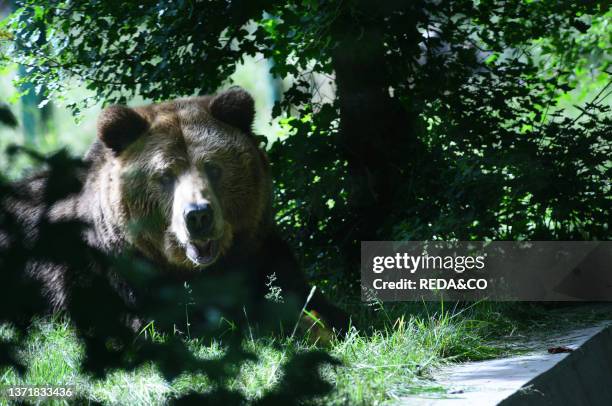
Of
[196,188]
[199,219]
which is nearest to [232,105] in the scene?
[196,188]

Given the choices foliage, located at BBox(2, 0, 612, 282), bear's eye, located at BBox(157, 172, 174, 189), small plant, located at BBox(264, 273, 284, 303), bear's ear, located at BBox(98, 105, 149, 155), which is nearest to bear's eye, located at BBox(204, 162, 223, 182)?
bear's eye, located at BBox(157, 172, 174, 189)

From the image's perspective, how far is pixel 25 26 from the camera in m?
5.91

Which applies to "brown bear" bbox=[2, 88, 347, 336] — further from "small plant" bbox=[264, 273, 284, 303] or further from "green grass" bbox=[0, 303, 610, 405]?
"green grass" bbox=[0, 303, 610, 405]

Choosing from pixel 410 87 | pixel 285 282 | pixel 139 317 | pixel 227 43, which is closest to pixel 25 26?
pixel 227 43

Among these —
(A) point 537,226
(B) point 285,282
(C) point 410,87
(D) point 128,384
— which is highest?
(C) point 410,87

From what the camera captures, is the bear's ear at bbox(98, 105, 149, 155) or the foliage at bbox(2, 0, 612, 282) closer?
the bear's ear at bbox(98, 105, 149, 155)

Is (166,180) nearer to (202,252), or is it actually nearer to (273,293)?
(202,252)

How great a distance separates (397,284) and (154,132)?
219 cm

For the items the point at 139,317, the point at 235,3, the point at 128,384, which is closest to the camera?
the point at 139,317

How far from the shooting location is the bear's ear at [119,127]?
201 inches

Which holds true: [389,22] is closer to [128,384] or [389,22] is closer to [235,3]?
[235,3]

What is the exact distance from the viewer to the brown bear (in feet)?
16.1

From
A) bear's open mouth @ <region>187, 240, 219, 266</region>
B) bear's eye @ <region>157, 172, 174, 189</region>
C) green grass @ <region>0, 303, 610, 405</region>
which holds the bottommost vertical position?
green grass @ <region>0, 303, 610, 405</region>

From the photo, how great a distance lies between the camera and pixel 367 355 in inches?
167
